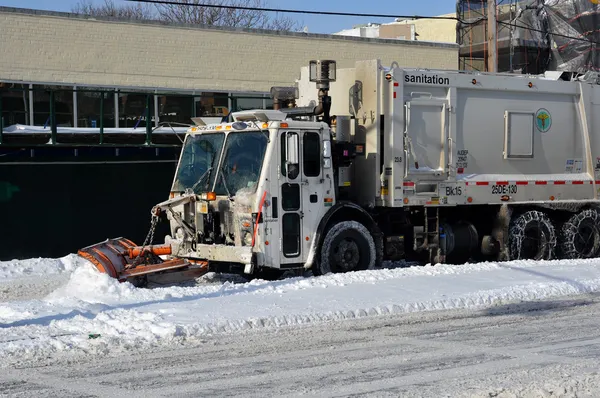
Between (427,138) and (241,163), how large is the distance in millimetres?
3433

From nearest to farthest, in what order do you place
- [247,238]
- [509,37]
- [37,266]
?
1. [247,238]
2. [37,266]
3. [509,37]

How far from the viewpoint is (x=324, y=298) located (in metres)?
11.6

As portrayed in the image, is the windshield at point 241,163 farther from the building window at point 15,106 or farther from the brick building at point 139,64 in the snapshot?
the building window at point 15,106

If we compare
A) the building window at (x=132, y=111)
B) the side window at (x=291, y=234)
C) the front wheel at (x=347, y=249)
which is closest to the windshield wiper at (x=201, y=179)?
the side window at (x=291, y=234)

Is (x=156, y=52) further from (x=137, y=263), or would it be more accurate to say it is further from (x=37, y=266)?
(x=137, y=263)

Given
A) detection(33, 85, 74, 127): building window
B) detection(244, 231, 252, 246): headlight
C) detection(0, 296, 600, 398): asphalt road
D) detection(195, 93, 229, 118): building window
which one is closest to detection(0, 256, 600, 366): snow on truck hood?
detection(0, 296, 600, 398): asphalt road

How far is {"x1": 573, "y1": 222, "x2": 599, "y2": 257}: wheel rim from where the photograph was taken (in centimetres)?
1698

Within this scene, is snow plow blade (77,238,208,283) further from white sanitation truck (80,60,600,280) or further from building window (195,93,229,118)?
building window (195,93,229,118)

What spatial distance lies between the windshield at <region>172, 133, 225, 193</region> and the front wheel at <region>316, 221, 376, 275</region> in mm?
2138

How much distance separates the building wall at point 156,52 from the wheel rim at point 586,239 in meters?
12.0

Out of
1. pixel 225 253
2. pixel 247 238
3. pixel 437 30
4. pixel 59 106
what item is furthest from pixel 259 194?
pixel 437 30

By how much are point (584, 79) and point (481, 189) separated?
3600 millimetres

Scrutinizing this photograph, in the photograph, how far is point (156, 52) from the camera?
80.3 feet

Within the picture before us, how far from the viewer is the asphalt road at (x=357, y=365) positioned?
7316 mm
